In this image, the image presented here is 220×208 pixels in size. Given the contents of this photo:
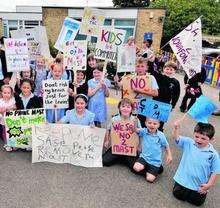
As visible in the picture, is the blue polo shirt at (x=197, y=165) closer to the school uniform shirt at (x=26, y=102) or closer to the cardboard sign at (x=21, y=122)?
the cardboard sign at (x=21, y=122)

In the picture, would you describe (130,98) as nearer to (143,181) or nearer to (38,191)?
(143,181)

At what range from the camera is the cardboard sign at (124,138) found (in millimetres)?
5574

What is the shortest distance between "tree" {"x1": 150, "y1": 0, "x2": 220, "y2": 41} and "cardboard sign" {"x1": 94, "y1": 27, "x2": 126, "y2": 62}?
29.6 metres

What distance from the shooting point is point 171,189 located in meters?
5.06

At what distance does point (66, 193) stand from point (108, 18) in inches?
912

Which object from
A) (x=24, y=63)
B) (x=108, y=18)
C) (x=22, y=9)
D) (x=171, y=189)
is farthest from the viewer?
(x=22, y=9)

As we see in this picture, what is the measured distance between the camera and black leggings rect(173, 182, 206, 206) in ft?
15.2

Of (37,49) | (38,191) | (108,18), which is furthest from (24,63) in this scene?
(108,18)

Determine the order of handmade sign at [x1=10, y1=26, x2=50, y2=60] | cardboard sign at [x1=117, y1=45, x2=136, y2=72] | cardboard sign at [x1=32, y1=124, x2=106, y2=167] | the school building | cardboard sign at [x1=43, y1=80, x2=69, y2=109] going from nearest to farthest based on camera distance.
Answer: cardboard sign at [x1=32, y1=124, x2=106, y2=167], cardboard sign at [x1=43, y1=80, x2=69, y2=109], cardboard sign at [x1=117, y1=45, x2=136, y2=72], handmade sign at [x1=10, y1=26, x2=50, y2=60], the school building

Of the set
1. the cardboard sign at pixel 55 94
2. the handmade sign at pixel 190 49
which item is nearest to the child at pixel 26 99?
the cardboard sign at pixel 55 94

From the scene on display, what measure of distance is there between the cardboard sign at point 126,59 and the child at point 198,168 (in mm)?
2278

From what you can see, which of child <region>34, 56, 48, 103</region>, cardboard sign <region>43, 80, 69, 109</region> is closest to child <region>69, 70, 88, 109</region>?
cardboard sign <region>43, 80, 69, 109</region>

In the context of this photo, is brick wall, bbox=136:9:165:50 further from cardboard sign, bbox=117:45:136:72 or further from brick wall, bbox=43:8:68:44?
cardboard sign, bbox=117:45:136:72

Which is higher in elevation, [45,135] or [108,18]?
[108,18]
